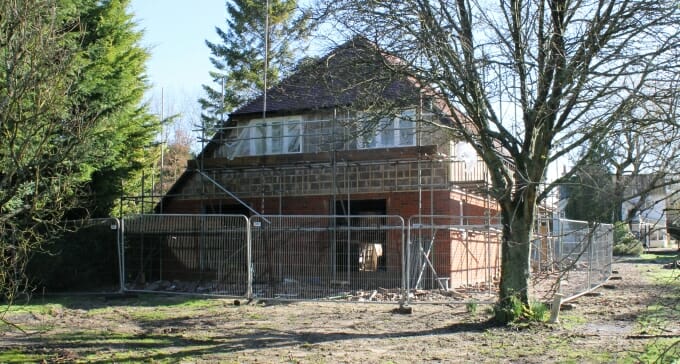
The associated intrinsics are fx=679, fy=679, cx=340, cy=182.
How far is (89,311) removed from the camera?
14.9m

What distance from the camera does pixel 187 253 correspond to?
19.1m

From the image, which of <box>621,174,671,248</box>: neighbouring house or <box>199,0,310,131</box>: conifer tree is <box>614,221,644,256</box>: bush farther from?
<box>199,0,310,131</box>: conifer tree

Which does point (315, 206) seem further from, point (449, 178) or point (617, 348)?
point (617, 348)

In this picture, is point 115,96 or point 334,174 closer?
point 115,96

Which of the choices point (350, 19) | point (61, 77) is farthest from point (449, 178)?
point (61, 77)

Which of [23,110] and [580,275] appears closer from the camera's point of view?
[23,110]

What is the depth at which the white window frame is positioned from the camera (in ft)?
72.4

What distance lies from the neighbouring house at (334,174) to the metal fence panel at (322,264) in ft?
0.34

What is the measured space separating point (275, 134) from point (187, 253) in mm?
5536

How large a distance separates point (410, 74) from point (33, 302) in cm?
1062

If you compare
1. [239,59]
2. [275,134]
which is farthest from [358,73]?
[239,59]

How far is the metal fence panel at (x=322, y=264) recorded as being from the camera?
16.2m

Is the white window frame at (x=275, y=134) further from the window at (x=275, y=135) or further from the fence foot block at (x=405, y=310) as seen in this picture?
the fence foot block at (x=405, y=310)

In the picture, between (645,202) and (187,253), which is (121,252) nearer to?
(187,253)
